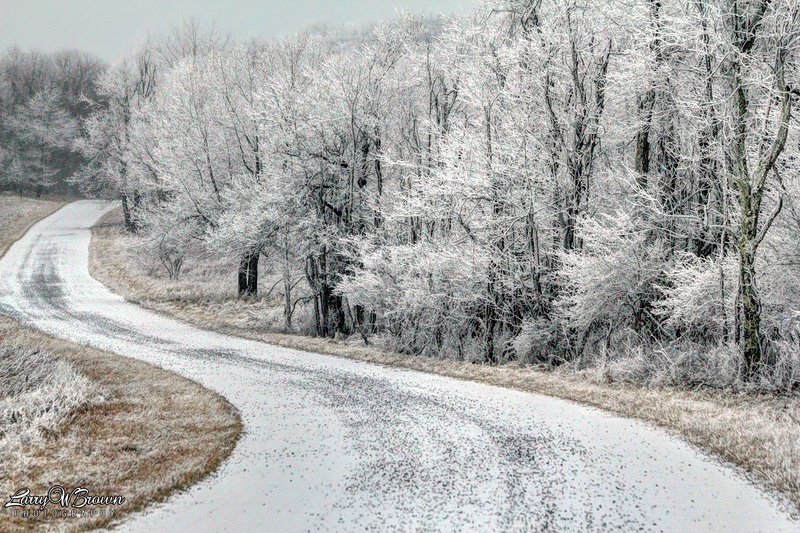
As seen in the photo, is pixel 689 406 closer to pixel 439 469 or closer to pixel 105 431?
pixel 439 469

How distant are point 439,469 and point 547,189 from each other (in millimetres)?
8270

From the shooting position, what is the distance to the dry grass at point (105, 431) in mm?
6168

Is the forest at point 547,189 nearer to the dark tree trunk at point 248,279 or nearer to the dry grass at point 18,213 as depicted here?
the dark tree trunk at point 248,279

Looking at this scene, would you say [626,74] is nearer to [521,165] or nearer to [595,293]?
[521,165]

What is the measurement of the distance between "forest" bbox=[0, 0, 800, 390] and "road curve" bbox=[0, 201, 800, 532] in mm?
3162

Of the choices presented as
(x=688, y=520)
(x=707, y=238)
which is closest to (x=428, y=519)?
(x=688, y=520)

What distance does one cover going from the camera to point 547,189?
13.1m

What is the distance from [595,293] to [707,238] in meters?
2.35

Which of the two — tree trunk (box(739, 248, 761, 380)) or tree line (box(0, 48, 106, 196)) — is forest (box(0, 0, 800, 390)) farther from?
tree line (box(0, 48, 106, 196))

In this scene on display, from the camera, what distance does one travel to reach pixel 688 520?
5.22 metres

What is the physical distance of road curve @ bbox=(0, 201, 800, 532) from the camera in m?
5.35

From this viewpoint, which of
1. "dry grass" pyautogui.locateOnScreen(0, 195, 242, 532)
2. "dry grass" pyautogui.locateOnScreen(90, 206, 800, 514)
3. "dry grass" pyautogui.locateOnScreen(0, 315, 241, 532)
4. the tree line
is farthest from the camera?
the tree line

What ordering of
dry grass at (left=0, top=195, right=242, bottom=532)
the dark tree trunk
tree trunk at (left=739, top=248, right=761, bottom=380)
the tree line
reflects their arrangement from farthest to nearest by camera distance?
the tree line
the dark tree trunk
tree trunk at (left=739, top=248, right=761, bottom=380)
dry grass at (left=0, top=195, right=242, bottom=532)

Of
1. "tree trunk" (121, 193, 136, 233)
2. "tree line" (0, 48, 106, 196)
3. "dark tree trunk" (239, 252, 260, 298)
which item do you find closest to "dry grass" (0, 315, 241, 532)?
"dark tree trunk" (239, 252, 260, 298)
